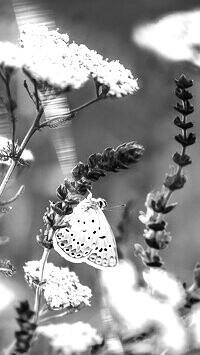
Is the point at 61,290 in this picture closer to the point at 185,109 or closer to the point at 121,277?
the point at 121,277

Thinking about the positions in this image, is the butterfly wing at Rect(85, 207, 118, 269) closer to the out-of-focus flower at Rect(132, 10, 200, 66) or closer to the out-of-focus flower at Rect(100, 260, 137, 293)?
the out-of-focus flower at Rect(100, 260, 137, 293)

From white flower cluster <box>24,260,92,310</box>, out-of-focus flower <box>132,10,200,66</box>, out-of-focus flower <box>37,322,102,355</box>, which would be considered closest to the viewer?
out-of-focus flower <box>37,322,102,355</box>

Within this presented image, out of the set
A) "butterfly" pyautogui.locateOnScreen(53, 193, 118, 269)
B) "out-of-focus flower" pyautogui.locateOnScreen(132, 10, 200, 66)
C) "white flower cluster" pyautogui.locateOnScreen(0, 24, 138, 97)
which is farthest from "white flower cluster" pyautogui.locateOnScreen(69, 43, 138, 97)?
"out-of-focus flower" pyautogui.locateOnScreen(132, 10, 200, 66)

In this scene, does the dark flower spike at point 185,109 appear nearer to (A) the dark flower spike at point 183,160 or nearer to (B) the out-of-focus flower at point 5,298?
(A) the dark flower spike at point 183,160

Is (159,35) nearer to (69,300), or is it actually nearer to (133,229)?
(133,229)

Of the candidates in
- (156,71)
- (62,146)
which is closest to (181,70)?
(156,71)

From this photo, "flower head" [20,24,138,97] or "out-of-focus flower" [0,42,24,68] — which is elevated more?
"out-of-focus flower" [0,42,24,68]

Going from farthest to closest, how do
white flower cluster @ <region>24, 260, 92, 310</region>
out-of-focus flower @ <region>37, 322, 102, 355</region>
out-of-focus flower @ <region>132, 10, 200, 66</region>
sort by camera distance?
out-of-focus flower @ <region>132, 10, 200, 66</region> → white flower cluster @ <region>24, 260, 92, 310</region> → out-of-focus flower @ <region>37, 322, 102, 355</region>
